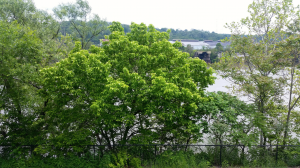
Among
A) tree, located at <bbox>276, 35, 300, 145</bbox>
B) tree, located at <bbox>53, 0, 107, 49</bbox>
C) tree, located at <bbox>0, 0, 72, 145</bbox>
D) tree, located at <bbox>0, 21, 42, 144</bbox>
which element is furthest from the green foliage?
tree, located at <bbox>53, 0, 107, 49</bbox>

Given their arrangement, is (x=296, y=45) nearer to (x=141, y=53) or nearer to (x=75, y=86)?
(x=141, y=53)

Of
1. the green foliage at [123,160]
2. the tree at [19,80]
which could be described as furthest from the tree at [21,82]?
the green foliage at [123,160]

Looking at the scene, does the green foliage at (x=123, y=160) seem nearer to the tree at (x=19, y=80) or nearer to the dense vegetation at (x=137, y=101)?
the dense vegetation at (x=137, y=101)

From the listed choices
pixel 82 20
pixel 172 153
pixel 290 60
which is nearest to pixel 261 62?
pixel 290 60

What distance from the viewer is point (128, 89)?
9984mm

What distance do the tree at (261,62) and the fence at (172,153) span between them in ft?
4.19

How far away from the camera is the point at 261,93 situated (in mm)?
12266

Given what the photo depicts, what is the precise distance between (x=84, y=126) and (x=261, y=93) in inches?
400

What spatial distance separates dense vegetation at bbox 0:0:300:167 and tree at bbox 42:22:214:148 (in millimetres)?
51

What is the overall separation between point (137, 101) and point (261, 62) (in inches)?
299

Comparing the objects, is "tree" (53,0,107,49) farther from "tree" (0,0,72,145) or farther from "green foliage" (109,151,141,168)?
"green foliage" (109,151,141,168)

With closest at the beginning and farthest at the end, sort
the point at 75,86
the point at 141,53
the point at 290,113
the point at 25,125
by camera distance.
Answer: the point at 75,86
the point at 141,53
the point at 25,125
the point at 290,113

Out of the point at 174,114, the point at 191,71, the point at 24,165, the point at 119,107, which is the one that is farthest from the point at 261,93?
the point at 24,165

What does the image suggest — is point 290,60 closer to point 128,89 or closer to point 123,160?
point 128,89
